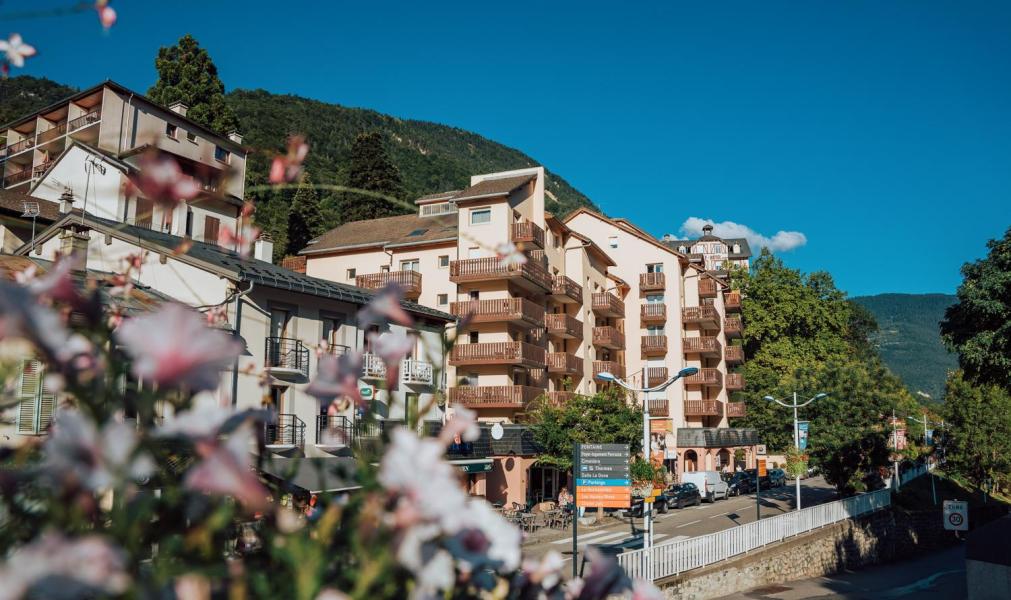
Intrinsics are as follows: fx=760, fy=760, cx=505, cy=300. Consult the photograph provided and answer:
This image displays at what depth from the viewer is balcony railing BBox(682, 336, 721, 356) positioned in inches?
2270

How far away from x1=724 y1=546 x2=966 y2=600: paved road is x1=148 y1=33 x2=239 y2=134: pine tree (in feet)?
174

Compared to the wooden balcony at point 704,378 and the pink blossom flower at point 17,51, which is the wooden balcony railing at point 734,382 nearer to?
the wooden balcony at point 704,378

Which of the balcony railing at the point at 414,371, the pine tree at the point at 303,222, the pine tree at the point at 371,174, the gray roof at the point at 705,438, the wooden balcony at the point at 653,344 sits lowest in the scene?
A: the gray roof at the point at 705,438

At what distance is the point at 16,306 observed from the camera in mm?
1189

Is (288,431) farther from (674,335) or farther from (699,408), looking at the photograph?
(699,408)

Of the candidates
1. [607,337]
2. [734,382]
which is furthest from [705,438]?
[607,337]

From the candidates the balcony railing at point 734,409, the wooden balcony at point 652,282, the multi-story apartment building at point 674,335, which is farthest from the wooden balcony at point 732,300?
the wooden balcony at point 652,282

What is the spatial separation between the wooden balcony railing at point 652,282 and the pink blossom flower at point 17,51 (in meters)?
55.2

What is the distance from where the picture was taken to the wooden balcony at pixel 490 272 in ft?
132

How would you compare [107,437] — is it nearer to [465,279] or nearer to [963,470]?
[465,279]

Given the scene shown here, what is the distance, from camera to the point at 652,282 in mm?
56781

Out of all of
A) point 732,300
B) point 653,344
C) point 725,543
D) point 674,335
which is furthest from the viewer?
point 732,300

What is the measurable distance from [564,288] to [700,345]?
1739 centimetres

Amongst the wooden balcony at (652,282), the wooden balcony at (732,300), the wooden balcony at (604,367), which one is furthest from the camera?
the wooden balcony at (732,300)
